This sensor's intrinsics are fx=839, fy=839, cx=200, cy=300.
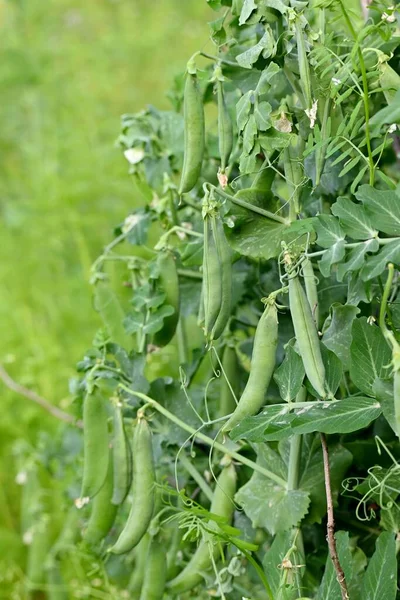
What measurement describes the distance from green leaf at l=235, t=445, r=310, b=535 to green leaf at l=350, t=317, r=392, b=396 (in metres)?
0.21

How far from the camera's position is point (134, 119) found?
1.47 meters

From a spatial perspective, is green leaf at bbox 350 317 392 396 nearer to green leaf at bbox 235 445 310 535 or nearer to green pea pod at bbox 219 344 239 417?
green leaf at bbox 235 445 310 535

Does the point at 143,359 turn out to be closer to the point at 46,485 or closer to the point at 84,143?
the point at 46,485

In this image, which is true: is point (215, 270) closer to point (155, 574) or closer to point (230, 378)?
point (230, 378)

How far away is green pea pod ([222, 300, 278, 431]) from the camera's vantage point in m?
0.98

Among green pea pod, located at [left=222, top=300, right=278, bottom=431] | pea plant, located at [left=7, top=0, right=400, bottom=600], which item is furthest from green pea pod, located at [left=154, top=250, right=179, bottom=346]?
green pea pod, located at [left=222, top=300, right=278, bottom=431]

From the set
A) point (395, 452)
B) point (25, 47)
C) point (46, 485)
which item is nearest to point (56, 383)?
point (46, 485)

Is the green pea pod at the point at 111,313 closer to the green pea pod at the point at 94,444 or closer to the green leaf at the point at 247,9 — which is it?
the green pea pod at the point at 94,444

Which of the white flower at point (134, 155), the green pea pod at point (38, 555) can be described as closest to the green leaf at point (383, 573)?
the white flower at point (134, 155)

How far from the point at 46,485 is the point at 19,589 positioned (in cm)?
35

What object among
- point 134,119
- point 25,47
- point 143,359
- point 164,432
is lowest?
point 164,432

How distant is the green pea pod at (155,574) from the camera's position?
120 cm

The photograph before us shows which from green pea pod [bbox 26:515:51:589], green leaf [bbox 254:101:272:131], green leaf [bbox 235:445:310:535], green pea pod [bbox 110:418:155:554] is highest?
green leaf [bbox 254:101:272:131]

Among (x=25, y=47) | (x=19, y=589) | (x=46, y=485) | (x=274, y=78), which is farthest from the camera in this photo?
(x=25, y=47)
